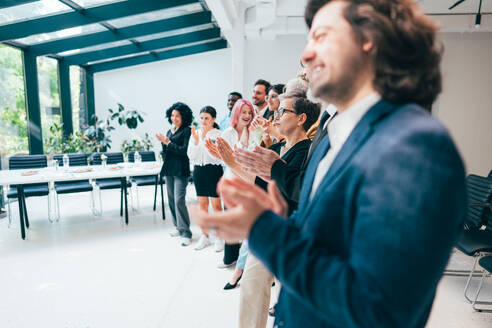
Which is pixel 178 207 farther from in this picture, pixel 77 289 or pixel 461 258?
pixel 461 258

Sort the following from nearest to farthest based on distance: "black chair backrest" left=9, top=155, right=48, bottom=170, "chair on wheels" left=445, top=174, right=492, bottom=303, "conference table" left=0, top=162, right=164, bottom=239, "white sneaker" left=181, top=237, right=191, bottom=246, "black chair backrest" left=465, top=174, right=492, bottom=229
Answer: "chair on wheels" left=445, top=174, right=492, bottom=303, "black chair backrest" left=465, top=174, right=492, bottom=229, "white sneaker" left=181, top=237, right=191, bottom=246, "conference table" left=0, top=162, right=164, bottom=239, "black chair backrest" left=9, top=155, right=48, bottom=170

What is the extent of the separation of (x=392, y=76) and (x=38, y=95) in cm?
672

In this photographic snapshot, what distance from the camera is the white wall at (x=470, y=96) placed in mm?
6602

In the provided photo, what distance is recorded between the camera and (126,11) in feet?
15.6

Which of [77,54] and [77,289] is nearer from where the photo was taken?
[77,289]

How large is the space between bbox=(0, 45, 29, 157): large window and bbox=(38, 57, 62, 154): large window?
1.95ft

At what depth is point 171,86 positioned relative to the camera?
888cm

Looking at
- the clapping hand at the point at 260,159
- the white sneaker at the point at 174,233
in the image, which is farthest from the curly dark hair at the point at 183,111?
the clapping hand at the point at 260,159

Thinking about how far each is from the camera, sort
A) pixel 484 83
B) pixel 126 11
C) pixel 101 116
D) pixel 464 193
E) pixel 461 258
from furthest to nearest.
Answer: pixel 101 116 → pixel 484 83 → pixel 126 11 → pixel 461 258 → pixel 464 193

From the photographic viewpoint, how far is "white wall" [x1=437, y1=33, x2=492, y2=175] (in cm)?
660

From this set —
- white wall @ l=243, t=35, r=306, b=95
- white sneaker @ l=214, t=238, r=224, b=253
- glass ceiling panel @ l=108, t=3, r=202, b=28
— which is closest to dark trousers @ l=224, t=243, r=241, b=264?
white sneaker @ l=214, t=238, r=224, b=253

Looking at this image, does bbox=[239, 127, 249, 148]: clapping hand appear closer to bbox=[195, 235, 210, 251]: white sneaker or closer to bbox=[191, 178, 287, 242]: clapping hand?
bbox=[195, 235, 210, 251]: white sneaker

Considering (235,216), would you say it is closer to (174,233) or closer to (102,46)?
(174,233)

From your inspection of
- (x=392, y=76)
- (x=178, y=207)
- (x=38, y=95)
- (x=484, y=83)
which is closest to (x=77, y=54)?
(x=38, y=95)
